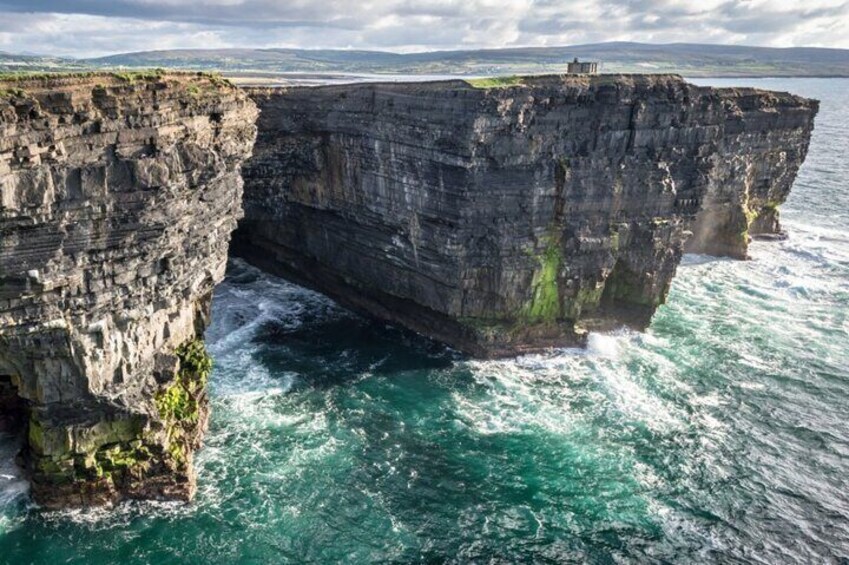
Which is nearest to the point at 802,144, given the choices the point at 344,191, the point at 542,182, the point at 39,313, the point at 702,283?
the point at 702,283

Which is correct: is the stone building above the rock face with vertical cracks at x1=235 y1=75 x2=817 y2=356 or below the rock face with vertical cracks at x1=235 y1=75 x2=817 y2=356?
above

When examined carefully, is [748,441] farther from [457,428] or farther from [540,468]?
[457,428]

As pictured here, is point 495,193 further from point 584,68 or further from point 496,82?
point 584,68

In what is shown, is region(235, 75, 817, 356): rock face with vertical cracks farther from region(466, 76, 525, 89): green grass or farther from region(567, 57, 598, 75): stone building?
region(567, 57, 598, 75): stone building

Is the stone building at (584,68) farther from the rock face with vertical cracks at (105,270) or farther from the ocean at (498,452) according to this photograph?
the rock face with vertical cracks at (105,270)

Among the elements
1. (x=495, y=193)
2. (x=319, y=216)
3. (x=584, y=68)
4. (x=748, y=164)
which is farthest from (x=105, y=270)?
(x=748, y=164)

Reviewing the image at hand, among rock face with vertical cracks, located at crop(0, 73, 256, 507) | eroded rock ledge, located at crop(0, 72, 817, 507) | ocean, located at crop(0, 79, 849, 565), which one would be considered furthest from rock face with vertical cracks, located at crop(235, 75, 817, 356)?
rock face with vertical cracks, located at crop(0, 73, 256, 507)
